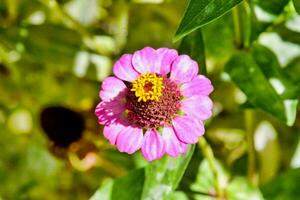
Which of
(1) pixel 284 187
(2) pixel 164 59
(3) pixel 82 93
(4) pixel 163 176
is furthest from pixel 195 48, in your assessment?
(3) pixel 82 93

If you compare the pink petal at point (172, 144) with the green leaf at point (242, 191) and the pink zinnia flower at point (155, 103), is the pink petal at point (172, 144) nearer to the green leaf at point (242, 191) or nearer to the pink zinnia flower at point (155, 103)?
the pink zinnia flower at point (155, 103)

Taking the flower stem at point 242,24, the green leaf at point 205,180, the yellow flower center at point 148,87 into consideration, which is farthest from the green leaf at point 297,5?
the green leaf at point 205,180

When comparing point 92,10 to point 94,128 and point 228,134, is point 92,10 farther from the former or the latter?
point 228,134

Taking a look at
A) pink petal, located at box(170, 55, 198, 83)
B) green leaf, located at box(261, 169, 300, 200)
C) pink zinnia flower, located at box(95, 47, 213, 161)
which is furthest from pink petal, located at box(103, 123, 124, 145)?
green leaf, located at box(261, 169, 300, 200)

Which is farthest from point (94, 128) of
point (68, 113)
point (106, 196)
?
point (106, 196)

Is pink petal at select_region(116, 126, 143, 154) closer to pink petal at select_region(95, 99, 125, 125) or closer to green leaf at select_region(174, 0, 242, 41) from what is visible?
pink petal at select_region(95, 99, 125, 125)

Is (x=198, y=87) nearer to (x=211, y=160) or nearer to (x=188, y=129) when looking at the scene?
(x=188, y=129)
